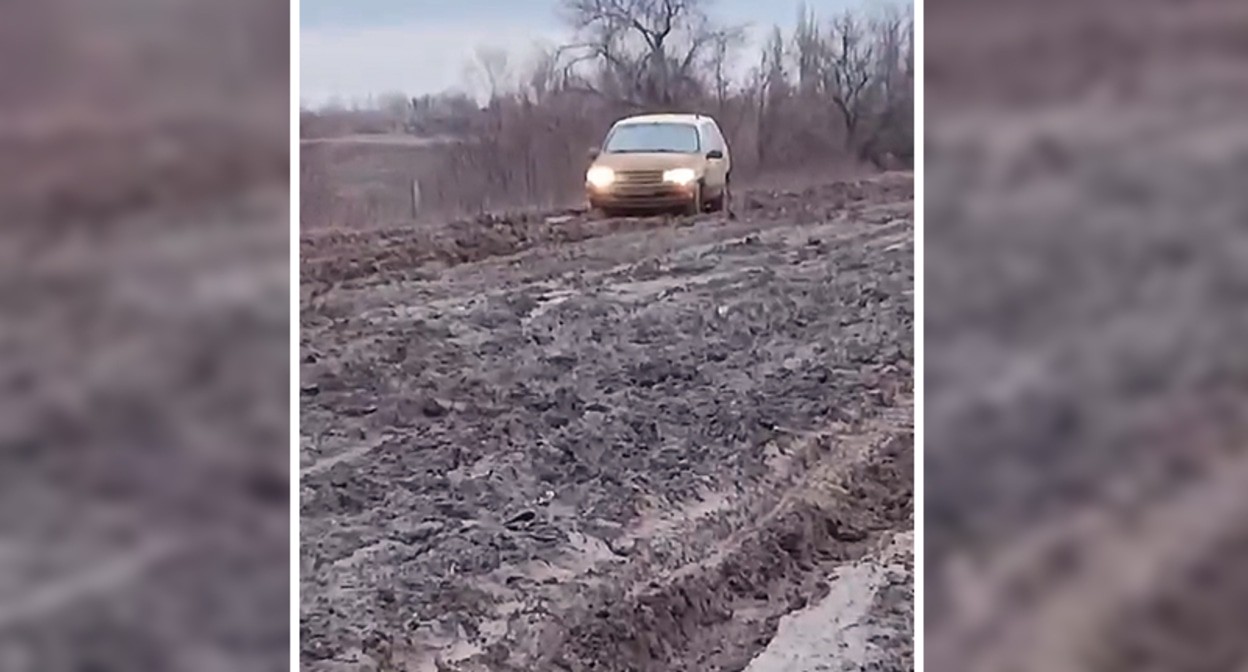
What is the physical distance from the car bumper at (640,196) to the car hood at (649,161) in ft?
0.12

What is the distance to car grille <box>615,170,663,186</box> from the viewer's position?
2062 mm

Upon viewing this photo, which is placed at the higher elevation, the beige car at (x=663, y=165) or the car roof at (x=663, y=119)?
the car roof at (x=663, y=119)

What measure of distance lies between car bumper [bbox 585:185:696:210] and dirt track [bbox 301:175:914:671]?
0.04 meters

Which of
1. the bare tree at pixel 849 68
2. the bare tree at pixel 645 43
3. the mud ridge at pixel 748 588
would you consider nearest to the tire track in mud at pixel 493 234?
the bare tree at pixel 849 68

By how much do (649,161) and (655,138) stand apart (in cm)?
5

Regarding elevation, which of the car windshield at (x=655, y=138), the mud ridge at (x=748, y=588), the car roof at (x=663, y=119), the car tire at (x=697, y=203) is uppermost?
the car roof at (x=663, y=119)
